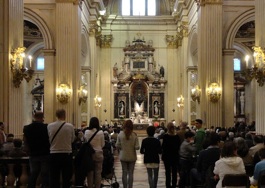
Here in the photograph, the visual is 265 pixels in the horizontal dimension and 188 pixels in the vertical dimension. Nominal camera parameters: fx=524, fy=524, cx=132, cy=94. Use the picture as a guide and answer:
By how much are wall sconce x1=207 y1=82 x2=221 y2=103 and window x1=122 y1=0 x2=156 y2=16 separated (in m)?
20.6

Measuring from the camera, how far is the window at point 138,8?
44.6 metres

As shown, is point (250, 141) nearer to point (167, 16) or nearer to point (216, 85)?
point (216, 85)

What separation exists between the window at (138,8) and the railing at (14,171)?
1351 inches

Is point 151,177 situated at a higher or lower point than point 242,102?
lower

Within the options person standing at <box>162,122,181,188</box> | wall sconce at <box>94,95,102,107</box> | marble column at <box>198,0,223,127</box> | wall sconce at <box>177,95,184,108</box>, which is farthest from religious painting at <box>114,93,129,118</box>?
person standing at <box>162,122,181,188</box>

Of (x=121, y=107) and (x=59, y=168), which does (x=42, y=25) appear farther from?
(x=121, y=107)

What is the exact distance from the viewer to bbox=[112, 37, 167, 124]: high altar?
42.9 metres

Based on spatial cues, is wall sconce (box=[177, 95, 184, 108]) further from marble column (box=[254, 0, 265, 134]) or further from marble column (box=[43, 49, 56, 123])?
marble column (box=[254, 0, 265, 134])

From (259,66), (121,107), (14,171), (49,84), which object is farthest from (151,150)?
(121,107)

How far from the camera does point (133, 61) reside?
43.0 meters

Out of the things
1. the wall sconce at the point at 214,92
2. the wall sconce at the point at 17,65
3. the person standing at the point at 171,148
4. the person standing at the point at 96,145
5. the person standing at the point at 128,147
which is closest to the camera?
the person standing at the point at 96,145

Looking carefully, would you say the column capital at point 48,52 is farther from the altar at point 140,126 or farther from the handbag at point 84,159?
the altar at point 140,126

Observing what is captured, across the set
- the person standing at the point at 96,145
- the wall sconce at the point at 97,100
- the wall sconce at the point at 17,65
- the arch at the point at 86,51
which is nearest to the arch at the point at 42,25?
the arch at the point at 86,51

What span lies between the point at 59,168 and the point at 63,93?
51.1ft
